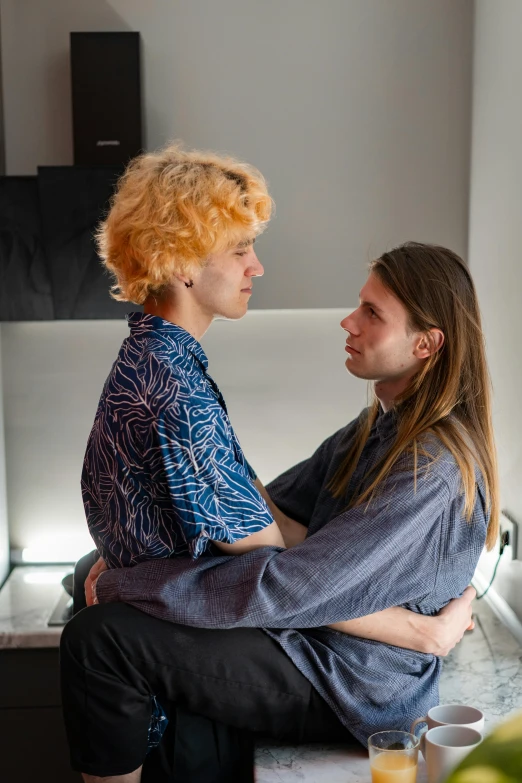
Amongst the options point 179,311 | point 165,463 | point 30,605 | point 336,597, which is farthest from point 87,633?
point 30,605

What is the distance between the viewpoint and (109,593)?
1.41m

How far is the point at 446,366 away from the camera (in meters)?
1.53

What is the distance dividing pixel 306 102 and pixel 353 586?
162cm

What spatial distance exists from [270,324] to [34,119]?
951mm

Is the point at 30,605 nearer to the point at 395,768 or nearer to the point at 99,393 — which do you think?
the point at 99,393

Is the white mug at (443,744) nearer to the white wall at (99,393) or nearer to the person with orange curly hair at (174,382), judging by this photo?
the person with orange curly hair at (174,382)

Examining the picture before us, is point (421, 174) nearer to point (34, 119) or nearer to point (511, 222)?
point (511, 222)

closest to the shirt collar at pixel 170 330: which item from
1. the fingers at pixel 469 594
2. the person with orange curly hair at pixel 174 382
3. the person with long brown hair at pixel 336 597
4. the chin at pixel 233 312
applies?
the person with orange curly hair at pixel 174 382

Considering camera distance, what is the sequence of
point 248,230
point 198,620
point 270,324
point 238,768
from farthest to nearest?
point 270,324 → point 248,230 → point 238,768 → point 198,620

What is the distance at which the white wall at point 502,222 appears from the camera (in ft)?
6.53

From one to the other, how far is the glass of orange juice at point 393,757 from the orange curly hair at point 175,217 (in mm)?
881

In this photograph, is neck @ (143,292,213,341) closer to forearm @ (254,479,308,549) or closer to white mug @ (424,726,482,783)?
forearm @ (254,479,308,549)

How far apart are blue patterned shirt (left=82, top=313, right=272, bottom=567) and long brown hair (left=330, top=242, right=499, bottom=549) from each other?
0.88 ft

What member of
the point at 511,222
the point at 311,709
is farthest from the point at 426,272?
the point at 311,709
